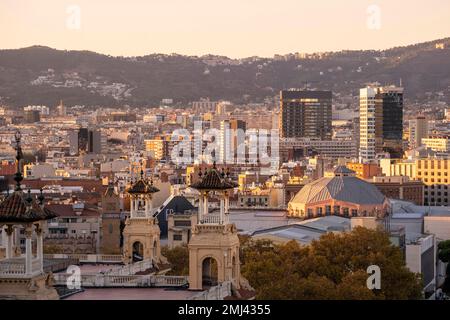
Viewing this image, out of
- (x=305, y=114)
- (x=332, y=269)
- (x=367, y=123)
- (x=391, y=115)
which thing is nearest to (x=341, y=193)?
(x=332, y=269)

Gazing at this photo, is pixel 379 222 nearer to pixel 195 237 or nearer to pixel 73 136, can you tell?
pixel 195 237

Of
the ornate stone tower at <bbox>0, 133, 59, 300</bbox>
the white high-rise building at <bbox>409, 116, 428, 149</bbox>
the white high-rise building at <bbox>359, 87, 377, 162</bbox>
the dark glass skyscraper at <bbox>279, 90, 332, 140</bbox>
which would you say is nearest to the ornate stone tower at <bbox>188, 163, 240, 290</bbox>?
the ornate stone tower at <bbox>0, 133, 59, 300</bbox>

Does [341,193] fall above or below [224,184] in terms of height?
below

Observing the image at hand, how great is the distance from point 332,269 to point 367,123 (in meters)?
102

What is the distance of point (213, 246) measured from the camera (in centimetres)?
2058

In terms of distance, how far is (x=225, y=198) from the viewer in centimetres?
2100

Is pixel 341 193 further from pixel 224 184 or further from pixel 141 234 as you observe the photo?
pixel 224 184

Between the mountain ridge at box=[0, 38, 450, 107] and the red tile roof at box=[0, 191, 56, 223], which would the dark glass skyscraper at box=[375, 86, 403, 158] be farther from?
the red tile roof at box=[0, 191, 56, 223]

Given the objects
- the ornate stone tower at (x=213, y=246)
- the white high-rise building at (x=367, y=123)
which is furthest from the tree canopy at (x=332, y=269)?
the white high-rise building at (x=367, y=123)

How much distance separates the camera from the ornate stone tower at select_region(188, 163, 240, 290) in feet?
66.9

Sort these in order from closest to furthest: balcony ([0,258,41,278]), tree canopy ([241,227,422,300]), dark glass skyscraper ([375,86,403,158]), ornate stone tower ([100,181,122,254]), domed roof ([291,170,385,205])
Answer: balcony ([0,258,41,278])
tree canopy ([241,227,422,300])
ornate stone tower ([100,181,122,254])
domed roof ([291,170,385,205])
dark glass skyscraper ([375,86,403,158])

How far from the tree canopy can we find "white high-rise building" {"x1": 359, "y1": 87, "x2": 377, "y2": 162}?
9187 centimetres

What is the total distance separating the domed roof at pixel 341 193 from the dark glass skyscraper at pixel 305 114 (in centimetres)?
8950
